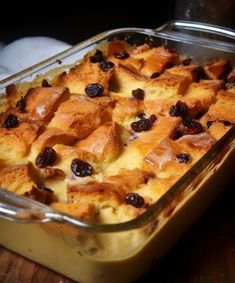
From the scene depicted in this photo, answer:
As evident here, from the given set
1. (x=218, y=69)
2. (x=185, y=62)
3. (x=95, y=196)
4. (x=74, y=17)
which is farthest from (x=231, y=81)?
(x=74, y=17)

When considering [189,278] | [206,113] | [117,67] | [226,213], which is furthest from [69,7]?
[189,278]

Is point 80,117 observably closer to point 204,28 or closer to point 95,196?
point 95,196

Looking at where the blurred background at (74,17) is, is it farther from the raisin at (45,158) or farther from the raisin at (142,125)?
the raisin at (45,158)

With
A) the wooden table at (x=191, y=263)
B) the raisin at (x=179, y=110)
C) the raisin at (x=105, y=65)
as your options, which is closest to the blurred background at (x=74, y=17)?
the raisin at (x=105, y=65)

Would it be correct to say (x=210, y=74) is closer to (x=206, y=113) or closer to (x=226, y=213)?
(x=206, y=113)

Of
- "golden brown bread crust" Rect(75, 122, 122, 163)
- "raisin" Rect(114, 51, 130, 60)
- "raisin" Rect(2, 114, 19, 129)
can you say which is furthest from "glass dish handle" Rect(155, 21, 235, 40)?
"raisin" Rect(2, 114, 19, 129)
